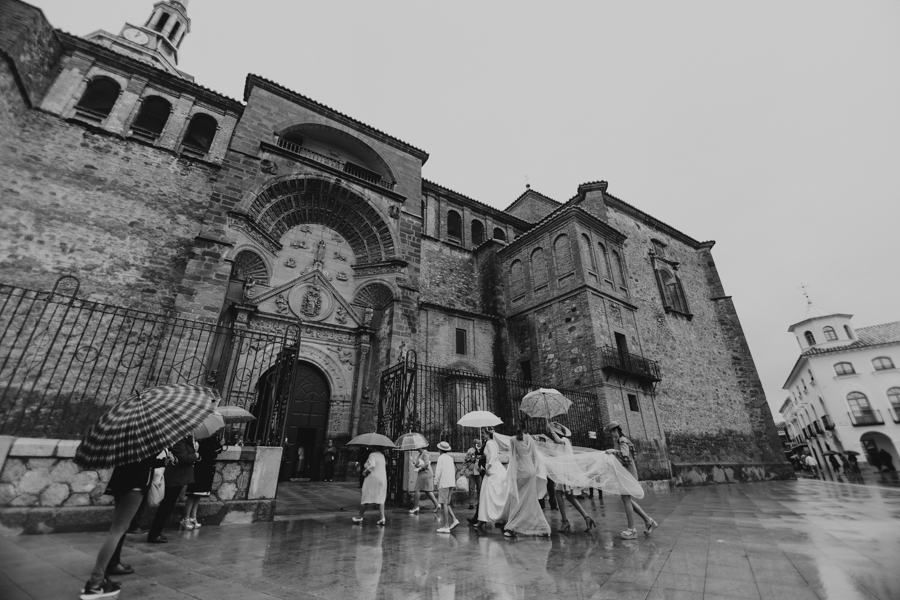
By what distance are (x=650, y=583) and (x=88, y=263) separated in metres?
14.4

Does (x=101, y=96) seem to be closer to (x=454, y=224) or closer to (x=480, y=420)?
(x=454, y=224)

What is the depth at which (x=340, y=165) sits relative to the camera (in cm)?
1484

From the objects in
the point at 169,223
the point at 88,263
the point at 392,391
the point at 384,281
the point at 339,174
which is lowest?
the point at 392,391

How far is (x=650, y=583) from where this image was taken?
3.18m

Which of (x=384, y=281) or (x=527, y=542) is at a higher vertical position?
(x=384, y=281)

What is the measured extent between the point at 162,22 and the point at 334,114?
28.8 metres

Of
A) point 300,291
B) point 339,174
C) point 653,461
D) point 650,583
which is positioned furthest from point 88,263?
point 653,461

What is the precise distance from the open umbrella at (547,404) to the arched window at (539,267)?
36.3ft

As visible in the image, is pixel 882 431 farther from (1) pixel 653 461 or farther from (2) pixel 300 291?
(2) pixel 300 291

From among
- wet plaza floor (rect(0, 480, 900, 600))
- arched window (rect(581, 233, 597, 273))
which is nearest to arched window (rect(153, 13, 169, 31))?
arched window (rect(581, 233, 597, 273))

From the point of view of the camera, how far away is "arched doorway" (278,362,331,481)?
11789mm

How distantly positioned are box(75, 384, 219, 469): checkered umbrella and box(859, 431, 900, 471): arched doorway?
144 feet

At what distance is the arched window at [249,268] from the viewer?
1164cm

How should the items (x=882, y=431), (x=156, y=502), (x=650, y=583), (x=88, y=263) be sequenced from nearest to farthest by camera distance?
(x=650, y=583) → (x=156, y=502) → (x=88, y=263) → (x=882, y=431)
